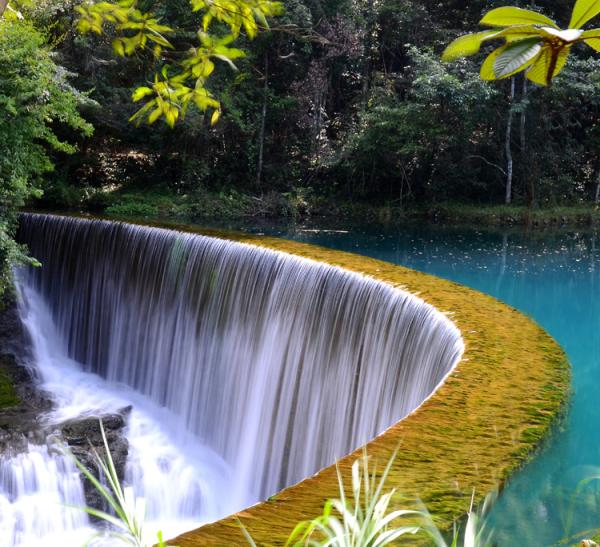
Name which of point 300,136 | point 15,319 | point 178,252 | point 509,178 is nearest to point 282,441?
point 178,252

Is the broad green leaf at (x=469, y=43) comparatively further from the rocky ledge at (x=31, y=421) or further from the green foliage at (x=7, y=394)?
the green foliage at (x=7, y=394)

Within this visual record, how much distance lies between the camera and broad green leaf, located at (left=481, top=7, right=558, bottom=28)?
974 mm

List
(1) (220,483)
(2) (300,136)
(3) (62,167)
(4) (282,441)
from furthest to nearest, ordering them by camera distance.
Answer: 1. (2) (300,136)
2. (3) (62,167)
3. (1) (220,483)
4. (4) (282,441)

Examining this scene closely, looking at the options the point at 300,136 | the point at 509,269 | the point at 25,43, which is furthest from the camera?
the point at 300,136

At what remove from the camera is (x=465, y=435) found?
10.3 feet

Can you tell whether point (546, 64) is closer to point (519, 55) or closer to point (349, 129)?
point (519, 55)

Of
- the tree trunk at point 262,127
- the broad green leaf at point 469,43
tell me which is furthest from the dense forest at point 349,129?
the broad green leaf at point 469,43

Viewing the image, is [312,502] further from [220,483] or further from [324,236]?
[324,236]

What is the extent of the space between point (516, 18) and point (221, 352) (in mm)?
7999

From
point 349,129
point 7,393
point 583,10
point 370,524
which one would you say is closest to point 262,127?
point 349,129

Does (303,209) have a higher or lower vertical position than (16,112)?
lower

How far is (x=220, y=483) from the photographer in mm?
7648

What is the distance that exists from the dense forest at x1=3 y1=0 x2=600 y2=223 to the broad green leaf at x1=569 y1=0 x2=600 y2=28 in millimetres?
16126

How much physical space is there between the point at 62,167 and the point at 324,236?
6.86m
